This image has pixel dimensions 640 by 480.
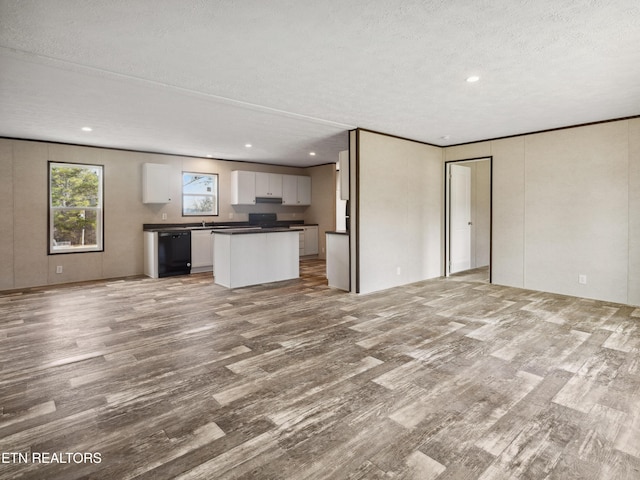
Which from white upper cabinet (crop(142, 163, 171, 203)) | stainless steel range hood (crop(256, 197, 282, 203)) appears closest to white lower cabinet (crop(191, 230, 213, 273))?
white upper cabinet (crop(142, 163, 171, 203))

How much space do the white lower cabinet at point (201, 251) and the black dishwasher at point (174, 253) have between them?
109 mm

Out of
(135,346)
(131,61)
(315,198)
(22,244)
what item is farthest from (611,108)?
(22,244)

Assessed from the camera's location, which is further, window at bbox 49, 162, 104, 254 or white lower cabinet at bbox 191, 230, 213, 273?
white lower cabinet at bbox 191, 230, 213, 273

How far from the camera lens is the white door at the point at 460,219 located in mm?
6855

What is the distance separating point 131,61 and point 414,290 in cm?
461

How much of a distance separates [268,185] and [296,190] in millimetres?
849

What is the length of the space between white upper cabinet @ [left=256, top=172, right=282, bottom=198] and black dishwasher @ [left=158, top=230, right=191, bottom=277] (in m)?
2.11

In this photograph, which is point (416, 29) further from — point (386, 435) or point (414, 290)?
point (414, 290)

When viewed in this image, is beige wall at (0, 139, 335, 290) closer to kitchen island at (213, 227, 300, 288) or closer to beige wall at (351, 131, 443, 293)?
kitchen island at (213, 227, 300, 288)

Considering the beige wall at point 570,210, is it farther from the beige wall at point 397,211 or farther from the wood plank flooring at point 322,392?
the beige wall at point 397,211

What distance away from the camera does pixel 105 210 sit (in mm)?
6645

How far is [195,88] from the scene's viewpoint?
11.8ft

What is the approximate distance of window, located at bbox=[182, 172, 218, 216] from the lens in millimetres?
7715

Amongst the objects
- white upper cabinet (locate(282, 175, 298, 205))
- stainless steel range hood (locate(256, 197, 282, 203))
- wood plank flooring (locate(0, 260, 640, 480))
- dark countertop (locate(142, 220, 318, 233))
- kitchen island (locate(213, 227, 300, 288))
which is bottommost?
wood plank flooring (locate(0, 260, 640, 480))
